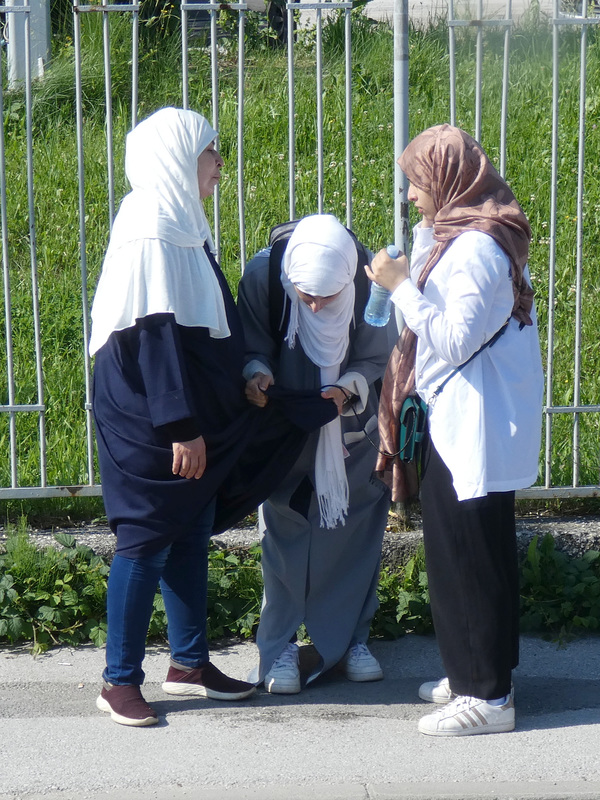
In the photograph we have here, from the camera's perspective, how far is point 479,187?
9.33ft

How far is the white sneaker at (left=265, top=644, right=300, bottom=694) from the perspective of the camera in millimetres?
3438

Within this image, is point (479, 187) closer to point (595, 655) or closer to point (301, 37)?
point (595, 655)

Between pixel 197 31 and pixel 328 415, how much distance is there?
19.0ft

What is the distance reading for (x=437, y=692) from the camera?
3.37 metres

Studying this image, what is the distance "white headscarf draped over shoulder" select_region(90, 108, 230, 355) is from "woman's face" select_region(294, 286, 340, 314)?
30 centimetres

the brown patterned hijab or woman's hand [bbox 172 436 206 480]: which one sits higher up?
the brown patterned hijab

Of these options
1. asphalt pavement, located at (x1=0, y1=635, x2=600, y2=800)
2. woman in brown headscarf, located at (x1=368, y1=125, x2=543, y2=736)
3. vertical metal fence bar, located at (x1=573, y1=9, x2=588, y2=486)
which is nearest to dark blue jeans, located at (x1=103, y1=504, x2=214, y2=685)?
asphalt pavement, located at (x1=0, y1=635, x2=600, y2=800)

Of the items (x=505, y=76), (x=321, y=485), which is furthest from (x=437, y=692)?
(x=505, y=76)

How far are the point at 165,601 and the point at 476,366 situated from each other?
127 cm

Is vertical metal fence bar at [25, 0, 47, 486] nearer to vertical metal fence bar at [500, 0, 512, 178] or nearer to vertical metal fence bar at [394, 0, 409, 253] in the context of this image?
vertical metal fence bar at [394, 0, 409, 253]

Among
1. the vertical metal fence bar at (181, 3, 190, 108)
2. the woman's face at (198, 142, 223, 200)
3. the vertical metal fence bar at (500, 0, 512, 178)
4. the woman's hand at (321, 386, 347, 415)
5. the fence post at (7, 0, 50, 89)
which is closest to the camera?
the woman's face at (198, 142, 223, 200)

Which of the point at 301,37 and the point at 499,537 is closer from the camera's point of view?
the point at 499,537

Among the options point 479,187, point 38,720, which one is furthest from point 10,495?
point 479,187

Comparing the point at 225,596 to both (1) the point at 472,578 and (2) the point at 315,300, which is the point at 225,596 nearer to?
(1) the point at 472,578
